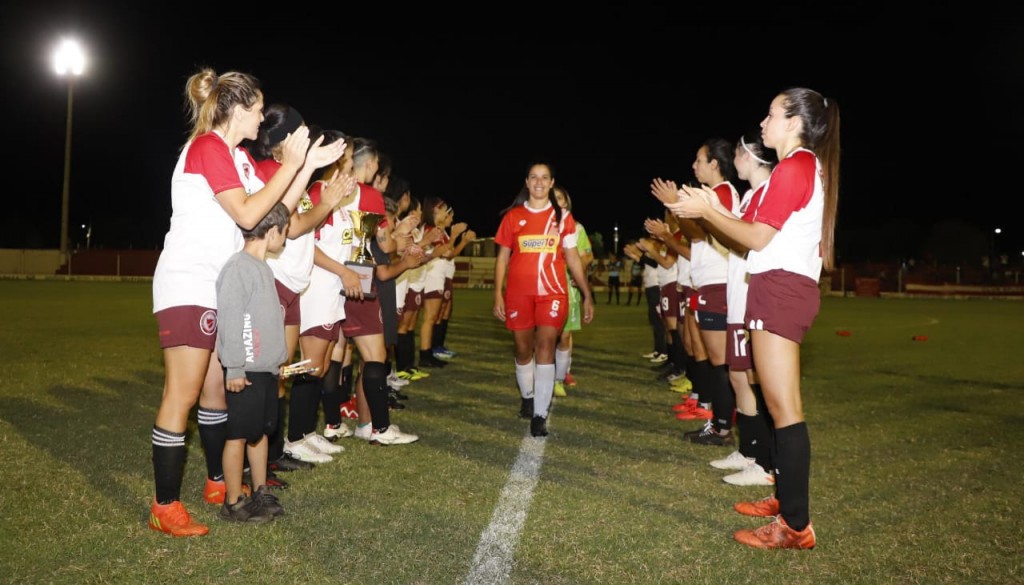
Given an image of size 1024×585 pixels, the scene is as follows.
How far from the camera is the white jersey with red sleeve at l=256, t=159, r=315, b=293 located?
181 inches

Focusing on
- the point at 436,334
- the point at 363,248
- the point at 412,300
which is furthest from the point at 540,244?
the point at 436,334

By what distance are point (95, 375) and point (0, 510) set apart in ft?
17.2

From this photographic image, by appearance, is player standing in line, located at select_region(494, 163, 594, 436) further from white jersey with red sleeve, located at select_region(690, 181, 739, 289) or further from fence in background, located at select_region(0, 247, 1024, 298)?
fence in background, located at select_region(0, 247, 1024, 298)

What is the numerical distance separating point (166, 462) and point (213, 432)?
41cm

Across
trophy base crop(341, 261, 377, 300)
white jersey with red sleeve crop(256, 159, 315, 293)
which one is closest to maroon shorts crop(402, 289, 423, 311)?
trophy base crop(341, 261, 377, 300)

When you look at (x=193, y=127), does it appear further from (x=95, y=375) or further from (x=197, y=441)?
(x=95, y=375)

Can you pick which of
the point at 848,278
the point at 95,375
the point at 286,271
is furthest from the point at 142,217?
the point at 286,271

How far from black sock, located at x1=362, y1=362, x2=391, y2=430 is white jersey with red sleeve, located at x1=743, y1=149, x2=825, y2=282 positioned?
3.09 metres

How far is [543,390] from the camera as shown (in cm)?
635

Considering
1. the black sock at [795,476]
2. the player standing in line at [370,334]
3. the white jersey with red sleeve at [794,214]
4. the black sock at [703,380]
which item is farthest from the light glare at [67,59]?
the black sock at [795,476]

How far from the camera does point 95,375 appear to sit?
8.75 meters

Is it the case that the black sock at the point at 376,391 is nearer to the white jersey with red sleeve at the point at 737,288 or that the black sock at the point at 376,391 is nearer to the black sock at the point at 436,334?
the white jersey with red sleeve at the point at 737,288

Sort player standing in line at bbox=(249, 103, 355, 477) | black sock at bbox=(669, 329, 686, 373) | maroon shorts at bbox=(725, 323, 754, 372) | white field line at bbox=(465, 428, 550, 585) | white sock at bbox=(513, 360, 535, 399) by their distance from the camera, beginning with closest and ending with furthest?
white field line at bbox=(465, 428, 550, 585) → player standing in line at bbox=(249, 103, 355, 477) → maroon shorts at bbox=(725, 323, 754, 372) → white sock at bbox=(513, 360, 535, 399) → black sock at bbox=(669, 329, 686, 373)

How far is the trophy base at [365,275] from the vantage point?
5379 mm
